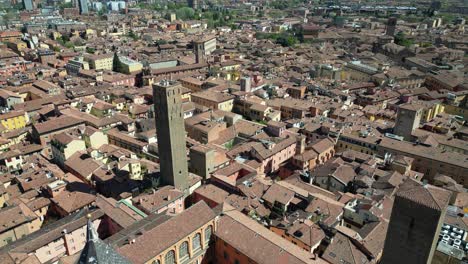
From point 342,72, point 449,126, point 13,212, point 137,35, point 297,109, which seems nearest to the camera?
point 13,212

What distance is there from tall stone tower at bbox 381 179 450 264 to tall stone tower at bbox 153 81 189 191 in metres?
26.8

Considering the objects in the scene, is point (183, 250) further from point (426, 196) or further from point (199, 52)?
point (199, 52)

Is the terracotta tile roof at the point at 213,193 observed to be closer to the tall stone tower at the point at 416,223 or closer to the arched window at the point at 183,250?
the arched window at the point at 183,250

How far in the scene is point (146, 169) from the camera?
5234 centimetres

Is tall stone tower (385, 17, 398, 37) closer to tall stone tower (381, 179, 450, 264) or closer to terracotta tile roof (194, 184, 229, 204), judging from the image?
terracotta tile roof (194, 184, 229, 204)

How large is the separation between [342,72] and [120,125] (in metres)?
67.8

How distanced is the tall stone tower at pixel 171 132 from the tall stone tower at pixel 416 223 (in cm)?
2682

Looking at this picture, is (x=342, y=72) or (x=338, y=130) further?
(x=342, y=72)

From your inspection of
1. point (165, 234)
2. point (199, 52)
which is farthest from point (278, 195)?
point (199, 52)

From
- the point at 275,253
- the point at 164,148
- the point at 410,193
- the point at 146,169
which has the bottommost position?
the point at 146,169

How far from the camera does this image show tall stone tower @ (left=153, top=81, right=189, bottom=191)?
1658 inches

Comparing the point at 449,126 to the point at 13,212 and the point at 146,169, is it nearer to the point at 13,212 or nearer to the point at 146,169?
the point at 146,169

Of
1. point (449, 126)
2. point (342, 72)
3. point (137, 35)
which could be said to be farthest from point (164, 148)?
point (137, 35)

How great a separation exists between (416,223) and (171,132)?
2872 cm
